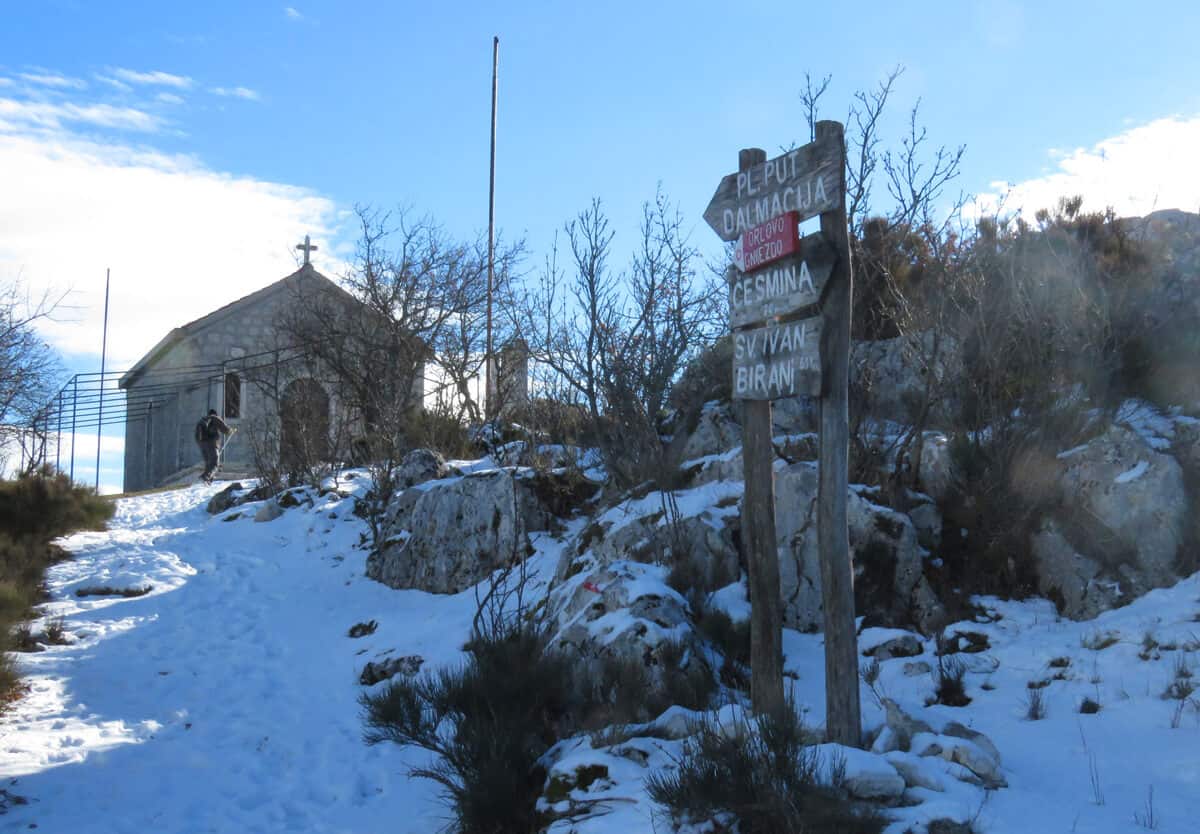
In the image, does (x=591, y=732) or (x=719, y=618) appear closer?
(x=591, y=732)

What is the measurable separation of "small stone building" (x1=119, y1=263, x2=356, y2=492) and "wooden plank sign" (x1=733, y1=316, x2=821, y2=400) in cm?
1914

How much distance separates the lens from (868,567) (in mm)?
7523

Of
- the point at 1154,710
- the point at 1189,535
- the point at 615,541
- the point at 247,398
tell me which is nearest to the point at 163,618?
the point at 615,541

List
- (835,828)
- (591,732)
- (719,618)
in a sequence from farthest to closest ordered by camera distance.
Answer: (719,618), (591,732), (835,828)

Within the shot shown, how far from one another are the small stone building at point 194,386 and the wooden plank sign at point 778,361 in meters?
19.1

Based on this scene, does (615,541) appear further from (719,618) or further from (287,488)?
(287,488)

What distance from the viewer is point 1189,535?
23.6 ft

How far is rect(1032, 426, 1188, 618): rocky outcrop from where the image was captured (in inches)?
281

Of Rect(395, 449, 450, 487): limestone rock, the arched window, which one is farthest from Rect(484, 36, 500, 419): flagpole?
the arched window

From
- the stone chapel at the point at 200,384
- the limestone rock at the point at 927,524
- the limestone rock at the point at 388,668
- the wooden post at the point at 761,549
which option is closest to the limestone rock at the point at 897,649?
the limestone rock at the point at 927,524

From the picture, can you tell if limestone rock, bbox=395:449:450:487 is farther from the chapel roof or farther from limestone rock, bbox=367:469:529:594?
the chapel roof

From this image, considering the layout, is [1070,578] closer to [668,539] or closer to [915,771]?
[668,539]

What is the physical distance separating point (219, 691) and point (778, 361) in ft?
19.3

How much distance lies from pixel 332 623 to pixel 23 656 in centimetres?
287
